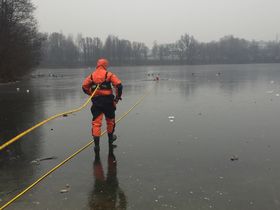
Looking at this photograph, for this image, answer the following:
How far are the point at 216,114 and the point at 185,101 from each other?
4.36 meters

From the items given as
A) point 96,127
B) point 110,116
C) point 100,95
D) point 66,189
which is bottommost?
point 66,189

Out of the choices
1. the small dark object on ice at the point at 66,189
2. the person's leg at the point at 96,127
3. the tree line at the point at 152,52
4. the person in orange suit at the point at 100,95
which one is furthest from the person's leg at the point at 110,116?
the tree line at the point at 152,52

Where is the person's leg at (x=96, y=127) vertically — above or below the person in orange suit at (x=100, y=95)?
below

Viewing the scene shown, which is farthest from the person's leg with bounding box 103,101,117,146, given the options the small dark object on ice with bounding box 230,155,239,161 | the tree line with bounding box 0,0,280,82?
the tree line with bounding box 0,0,280,82

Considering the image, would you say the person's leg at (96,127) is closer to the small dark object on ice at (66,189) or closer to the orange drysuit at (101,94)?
the orange drysuit at (101,94)

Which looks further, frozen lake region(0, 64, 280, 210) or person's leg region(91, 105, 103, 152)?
person's leg region(91, 105, 103, 152)

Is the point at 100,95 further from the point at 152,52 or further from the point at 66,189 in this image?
the point at 152,52

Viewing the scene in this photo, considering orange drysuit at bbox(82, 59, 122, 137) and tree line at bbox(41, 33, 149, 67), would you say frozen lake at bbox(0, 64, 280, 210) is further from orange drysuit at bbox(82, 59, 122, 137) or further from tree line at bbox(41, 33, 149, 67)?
tree line at bbox(41, 33, 149, 67)

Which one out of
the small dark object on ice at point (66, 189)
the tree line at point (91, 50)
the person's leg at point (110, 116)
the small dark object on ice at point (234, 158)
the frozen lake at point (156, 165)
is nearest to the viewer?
the frozen lake at point (156, 165)

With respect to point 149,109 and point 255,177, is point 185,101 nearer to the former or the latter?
point 149,109

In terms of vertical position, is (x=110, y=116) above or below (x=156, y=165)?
above

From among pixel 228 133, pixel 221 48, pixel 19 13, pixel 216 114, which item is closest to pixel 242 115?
pixel 216 114

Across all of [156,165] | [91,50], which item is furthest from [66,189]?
[91,50]

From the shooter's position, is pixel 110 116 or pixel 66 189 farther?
pixel 110 116
